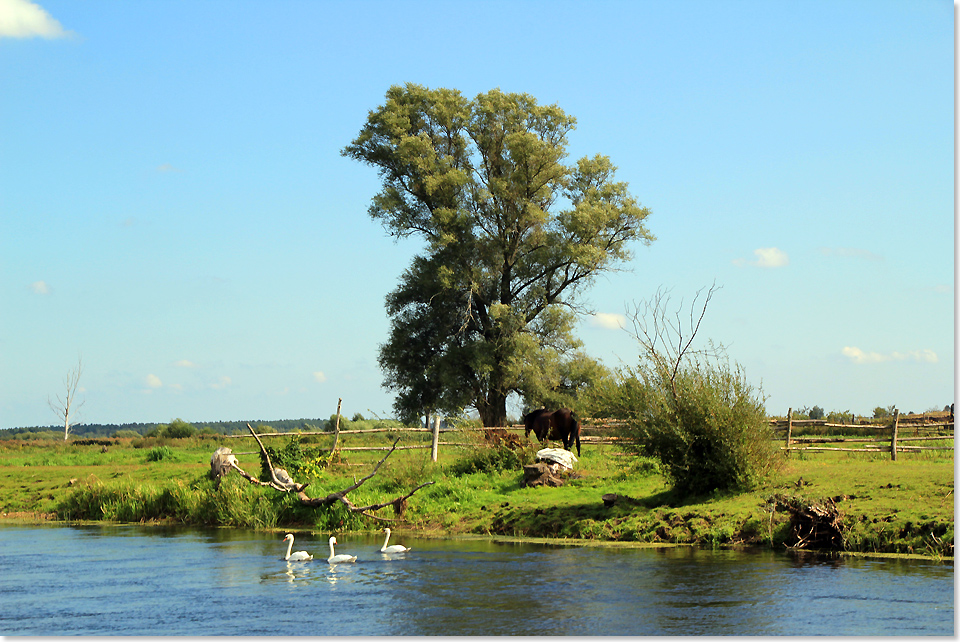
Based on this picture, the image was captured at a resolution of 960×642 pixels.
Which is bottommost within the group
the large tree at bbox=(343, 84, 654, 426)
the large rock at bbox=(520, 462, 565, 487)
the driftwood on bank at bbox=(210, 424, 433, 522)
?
the driftwood on bank at bbox=(210, 424, 433, 522)

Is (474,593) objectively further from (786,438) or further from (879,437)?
(879,437)

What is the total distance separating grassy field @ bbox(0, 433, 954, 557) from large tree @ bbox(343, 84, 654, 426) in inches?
426

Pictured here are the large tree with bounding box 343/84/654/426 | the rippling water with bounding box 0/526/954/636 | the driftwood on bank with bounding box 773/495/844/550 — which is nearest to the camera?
the rippling water with bounding box 0/526/954/636

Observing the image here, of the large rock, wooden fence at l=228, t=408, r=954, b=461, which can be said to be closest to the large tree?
wooden fence at l=228, t=408, r=954, b=461

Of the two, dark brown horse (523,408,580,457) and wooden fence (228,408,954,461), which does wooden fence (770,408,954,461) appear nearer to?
wooden fence (228,408,954,461)

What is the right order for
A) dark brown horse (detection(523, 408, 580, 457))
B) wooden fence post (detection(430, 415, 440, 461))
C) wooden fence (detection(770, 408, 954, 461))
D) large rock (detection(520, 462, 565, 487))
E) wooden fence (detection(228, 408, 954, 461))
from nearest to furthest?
large rock (detection(520, 462, 565, 487)) → wooden fence (detection(228, 408, 954, 461)) → dark brown horse (detection(523, 408, 580, 457)) → wooden fence post (detection(430, 415, 440, 461)) → wooden fence (detection(770, 408, 954, 461))

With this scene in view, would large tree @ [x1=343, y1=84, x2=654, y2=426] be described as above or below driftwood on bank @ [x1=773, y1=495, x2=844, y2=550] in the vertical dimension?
above

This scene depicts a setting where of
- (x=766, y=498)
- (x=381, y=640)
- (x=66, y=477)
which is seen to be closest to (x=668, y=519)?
(x=766, y=498)

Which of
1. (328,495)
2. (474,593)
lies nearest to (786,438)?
(328,495)

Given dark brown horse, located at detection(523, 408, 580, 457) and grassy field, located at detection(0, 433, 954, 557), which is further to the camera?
dark brown horse, located at detection(523, 408, 580, 457)

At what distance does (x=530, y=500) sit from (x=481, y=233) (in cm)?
2094

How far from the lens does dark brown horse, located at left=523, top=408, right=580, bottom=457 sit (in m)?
25.0

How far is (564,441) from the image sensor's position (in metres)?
25.1

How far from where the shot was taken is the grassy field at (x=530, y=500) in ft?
53.5
